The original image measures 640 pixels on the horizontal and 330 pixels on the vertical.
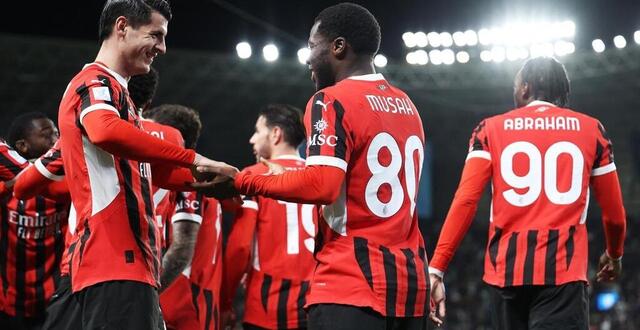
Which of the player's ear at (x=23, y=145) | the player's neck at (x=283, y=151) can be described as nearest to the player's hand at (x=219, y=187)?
the player's neck at (x=283, y=151)

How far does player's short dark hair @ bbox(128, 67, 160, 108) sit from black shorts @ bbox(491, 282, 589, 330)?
6.55ft

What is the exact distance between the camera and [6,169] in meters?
4.68

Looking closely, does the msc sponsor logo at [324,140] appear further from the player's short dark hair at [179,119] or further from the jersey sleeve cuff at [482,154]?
the player's short dark hair at [179,119]

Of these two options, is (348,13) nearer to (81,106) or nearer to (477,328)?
(81,106)

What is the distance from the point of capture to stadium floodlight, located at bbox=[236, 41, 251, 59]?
2072 cm

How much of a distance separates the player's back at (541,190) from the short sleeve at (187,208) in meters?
1.51

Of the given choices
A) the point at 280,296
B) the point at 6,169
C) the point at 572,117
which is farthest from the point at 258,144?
the point at 572,117

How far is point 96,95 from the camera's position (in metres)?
A: 3.04

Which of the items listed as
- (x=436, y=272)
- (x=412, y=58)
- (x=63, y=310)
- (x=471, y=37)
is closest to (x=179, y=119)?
(x=63, y=310)

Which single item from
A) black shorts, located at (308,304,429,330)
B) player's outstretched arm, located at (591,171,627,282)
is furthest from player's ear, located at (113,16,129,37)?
player's outstretched arm, located at (591,171,627,282)

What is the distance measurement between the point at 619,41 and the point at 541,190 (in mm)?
16778

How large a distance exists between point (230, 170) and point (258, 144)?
2080 mm

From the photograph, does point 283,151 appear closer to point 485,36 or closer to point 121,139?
point 121,139

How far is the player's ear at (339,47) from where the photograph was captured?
3279 mm
